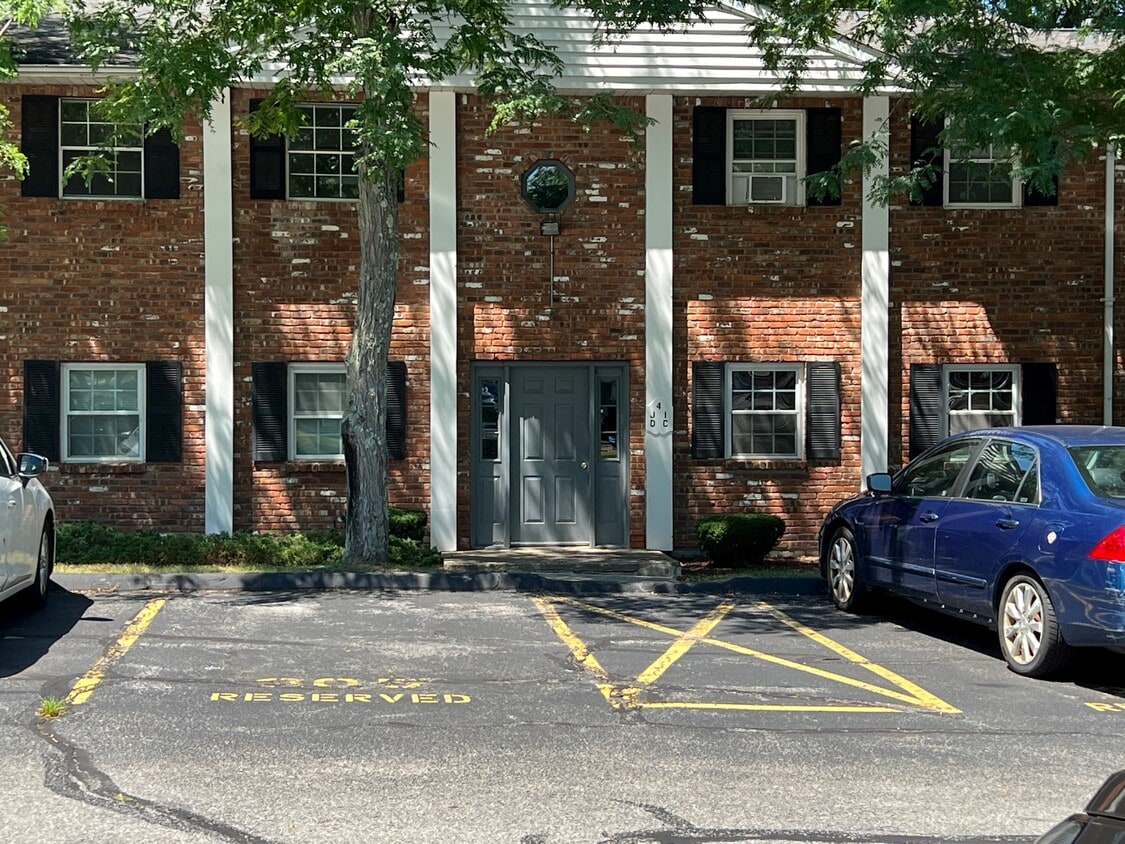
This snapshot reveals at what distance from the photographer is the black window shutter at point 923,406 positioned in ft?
54.4

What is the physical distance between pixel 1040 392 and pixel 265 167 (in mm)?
9870

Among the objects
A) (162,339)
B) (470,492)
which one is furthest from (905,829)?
(162,339)

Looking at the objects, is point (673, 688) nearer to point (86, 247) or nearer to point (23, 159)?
point (23, 159)

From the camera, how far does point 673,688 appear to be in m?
8.09

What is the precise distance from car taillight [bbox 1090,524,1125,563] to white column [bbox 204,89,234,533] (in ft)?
35.1

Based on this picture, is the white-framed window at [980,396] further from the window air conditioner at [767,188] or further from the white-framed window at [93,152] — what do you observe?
the white-framed window at [93,152]

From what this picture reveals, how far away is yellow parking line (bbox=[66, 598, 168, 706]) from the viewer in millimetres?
7621

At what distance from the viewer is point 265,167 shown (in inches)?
632

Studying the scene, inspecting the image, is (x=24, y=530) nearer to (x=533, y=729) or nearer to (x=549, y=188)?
(x=533, y=729)

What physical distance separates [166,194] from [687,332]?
6.45 meters

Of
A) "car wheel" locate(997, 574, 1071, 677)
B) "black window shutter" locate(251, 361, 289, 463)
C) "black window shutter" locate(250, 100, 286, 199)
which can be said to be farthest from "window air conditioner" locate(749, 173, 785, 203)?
"car wheel" locate(997, 574, 1071, 677)

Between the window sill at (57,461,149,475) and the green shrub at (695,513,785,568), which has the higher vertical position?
the window sill at (57,461,149,475)

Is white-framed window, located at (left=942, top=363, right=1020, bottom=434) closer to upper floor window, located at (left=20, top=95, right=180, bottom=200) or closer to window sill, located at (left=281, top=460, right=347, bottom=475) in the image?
window sill, located at (left=281, top=460, right=347, bottom=475)

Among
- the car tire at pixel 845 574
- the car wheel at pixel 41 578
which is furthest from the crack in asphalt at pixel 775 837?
the car wheel at pixel 41 578
